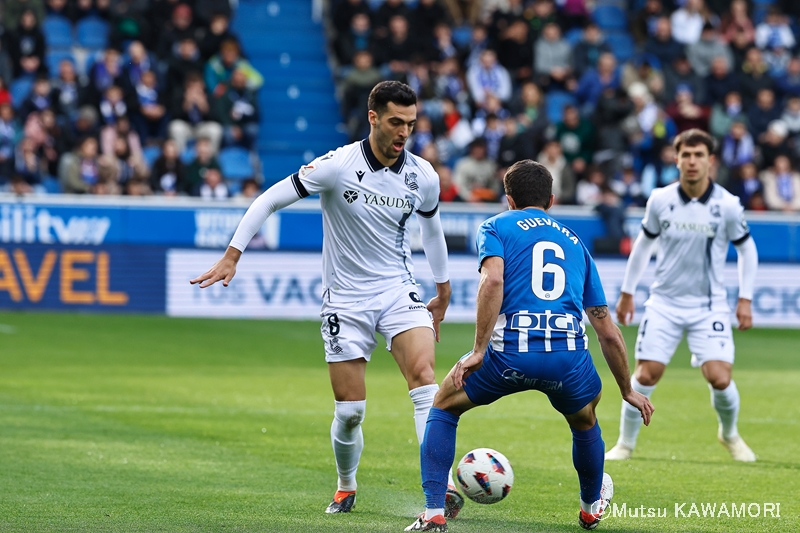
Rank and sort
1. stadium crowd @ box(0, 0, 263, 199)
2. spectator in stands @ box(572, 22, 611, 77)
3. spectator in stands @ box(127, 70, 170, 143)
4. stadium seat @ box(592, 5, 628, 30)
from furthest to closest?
stadium seat @ box(592, 5, 628, 30), spectator in stands @ box(572, 22, 611, 77), spectator in stands @ box(127, 70, 170, 143), stadium crowd @ box(0, 0, 263, 199)

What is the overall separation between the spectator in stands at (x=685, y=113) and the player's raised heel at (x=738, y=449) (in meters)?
15.1

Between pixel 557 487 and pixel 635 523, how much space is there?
1.29 metres

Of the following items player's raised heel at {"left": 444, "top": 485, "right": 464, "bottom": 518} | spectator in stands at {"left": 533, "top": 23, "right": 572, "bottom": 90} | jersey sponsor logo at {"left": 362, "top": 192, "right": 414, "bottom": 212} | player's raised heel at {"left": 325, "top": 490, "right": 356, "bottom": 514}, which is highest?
spectator in stands at {"left": 533, "top": 23, "right": 572, "bottom": 90}

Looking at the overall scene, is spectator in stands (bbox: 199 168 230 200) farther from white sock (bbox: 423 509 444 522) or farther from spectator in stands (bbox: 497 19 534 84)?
white sock (bbox: 423 509 444 522)

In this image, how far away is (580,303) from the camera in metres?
6.34

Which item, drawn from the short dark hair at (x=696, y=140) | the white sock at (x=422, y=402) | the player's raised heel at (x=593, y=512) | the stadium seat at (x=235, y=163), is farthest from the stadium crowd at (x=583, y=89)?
the player's raised heel at (x=593, y=512)

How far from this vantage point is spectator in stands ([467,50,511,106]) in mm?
24031

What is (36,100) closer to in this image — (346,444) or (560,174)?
(560,174)

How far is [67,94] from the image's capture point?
21.8 meters

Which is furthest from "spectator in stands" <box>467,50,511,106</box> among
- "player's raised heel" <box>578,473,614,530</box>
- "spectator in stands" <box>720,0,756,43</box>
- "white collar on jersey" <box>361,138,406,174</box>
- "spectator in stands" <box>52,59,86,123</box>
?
"player's raised heel" <box>578,473,614,530</box>

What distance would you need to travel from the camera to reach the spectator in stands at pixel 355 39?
2458 centimetres

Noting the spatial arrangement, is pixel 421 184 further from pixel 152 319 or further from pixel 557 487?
pixel 152 319

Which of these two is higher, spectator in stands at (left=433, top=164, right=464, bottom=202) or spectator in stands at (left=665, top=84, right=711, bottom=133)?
spectator in stands at (left=665, top=84, right=711, bottom=133)

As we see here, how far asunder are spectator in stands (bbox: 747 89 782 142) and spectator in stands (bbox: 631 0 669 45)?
2967 mm
